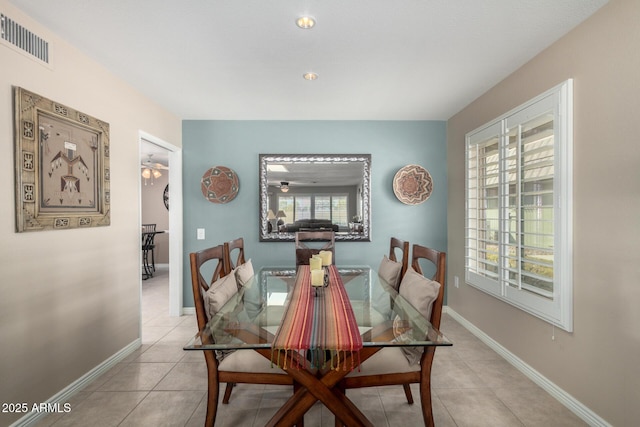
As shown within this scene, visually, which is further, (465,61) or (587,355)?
(465,61)

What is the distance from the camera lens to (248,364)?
1584mm

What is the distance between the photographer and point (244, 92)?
2896 millimetres

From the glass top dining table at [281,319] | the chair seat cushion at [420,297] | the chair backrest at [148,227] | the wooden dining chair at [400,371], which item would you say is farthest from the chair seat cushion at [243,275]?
the chair backrest at [148,227]

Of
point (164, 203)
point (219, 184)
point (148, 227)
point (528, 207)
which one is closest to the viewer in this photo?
point (528, 207)

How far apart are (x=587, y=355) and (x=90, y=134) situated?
3.68 m

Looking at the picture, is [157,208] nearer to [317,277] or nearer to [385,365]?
[317,277]

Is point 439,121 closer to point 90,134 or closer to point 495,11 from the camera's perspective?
point 495,11

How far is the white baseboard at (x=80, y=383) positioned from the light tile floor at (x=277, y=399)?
0.14ft

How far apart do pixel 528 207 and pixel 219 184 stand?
316 centimetres

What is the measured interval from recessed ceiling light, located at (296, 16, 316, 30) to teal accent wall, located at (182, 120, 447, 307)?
6.27 ft

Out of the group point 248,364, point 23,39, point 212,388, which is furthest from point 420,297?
point 23,39

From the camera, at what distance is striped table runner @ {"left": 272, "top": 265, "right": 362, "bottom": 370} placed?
1.27m

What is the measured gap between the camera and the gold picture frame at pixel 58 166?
1.76 metres

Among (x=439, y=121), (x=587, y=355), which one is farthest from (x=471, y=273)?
(x=439, y=121)
